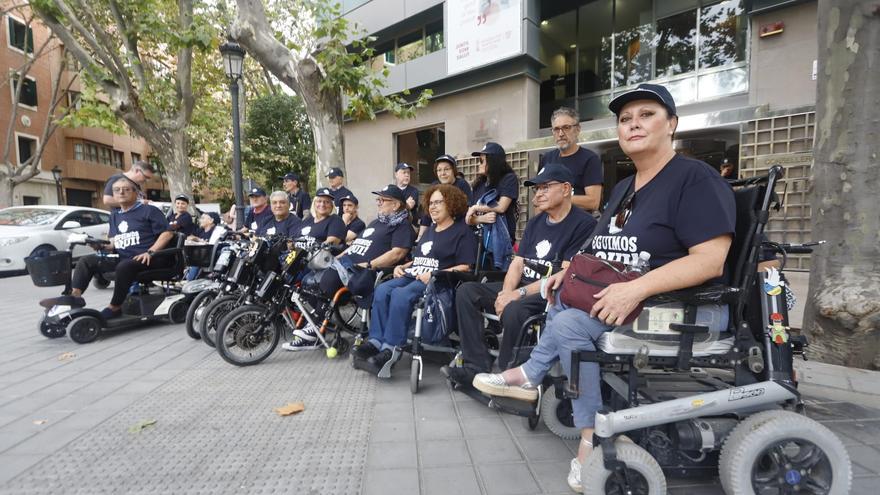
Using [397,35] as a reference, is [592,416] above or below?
below

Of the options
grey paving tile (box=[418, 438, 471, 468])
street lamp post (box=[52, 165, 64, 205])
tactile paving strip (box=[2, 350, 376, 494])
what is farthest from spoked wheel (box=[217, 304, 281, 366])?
street lamp post (box=[52, 165, 64, 205])

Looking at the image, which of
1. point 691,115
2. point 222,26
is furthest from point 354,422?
point 222,26

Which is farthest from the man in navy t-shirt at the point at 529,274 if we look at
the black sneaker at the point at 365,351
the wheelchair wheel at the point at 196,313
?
the wheelchair wheel at the point at 196,313

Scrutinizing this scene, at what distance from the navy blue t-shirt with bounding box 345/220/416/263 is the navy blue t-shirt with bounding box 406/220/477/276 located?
51cm

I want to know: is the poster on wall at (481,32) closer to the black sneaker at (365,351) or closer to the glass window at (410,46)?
the glass window at (410,46)

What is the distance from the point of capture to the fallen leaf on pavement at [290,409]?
3139 millimetres

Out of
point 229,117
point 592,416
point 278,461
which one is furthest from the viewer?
point 229,117

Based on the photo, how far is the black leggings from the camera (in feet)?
17.1

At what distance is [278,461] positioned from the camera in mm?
2531

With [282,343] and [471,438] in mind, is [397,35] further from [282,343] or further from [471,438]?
[471,438]

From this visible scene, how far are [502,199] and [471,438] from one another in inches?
87.2

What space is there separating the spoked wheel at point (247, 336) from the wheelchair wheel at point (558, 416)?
Result: 2.82 metres

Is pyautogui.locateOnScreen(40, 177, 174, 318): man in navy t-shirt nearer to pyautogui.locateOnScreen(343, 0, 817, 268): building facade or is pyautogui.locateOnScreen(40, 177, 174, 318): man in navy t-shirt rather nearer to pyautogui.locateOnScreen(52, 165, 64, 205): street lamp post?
pyautogui.locateOnScreen(343, 0, 817, 268): building facade

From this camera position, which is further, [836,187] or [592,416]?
[836,187]
